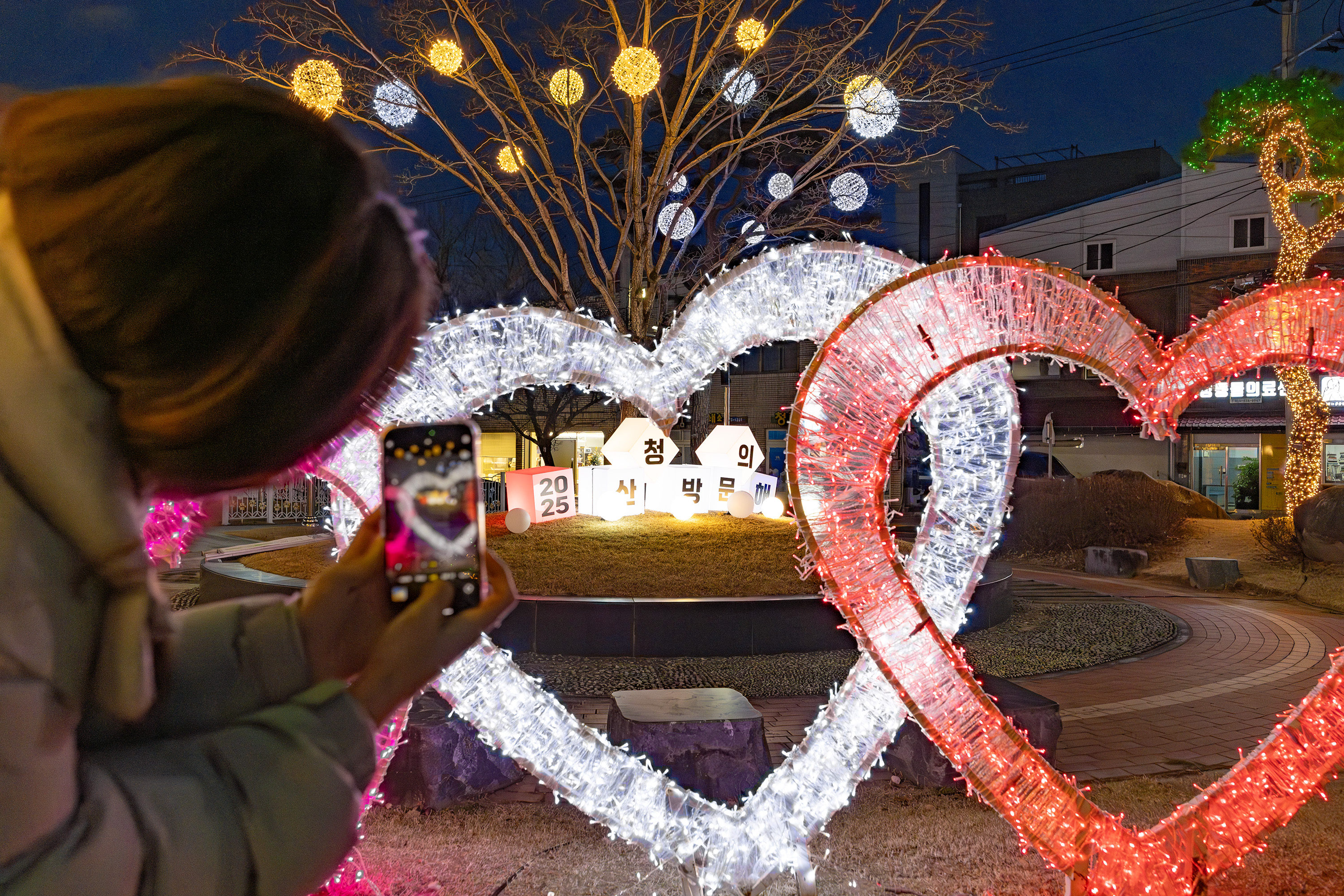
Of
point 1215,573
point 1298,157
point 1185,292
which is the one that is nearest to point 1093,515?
point 1215,573

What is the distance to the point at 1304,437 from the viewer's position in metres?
14.3

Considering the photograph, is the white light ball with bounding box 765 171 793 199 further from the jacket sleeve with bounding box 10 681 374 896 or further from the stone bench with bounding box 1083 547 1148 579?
the jacket sleeve with bounding box 10 681 374 896

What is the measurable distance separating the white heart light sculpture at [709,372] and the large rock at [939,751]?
1.79 metres

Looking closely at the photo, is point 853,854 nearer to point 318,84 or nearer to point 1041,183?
point 318,84

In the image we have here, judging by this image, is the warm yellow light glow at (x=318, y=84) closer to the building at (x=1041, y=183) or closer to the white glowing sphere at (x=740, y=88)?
the white glowing sphere at (x=740, y=88)

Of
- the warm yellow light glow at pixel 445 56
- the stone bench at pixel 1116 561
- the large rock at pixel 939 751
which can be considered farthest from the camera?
the stone bench at pixel 1116 561

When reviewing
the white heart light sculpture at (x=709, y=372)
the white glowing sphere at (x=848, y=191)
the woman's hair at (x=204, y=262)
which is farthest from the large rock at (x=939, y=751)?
the white glowing sphere at (x=848, y=191)

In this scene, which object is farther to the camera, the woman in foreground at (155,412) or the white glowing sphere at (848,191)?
the white glowing sphere at (848,191)

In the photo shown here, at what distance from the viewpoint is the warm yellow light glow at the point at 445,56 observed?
9.81 meters

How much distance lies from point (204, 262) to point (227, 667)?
48 centimetres

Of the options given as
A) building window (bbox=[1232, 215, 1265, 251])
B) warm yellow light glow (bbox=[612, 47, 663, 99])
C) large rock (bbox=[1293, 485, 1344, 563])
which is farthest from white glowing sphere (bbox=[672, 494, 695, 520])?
building window (bbox=[1232, 215, 1265, 251])

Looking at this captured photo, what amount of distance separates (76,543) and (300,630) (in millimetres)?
335

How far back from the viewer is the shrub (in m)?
14.8

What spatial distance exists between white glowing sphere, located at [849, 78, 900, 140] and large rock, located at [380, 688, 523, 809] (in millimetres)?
8585
